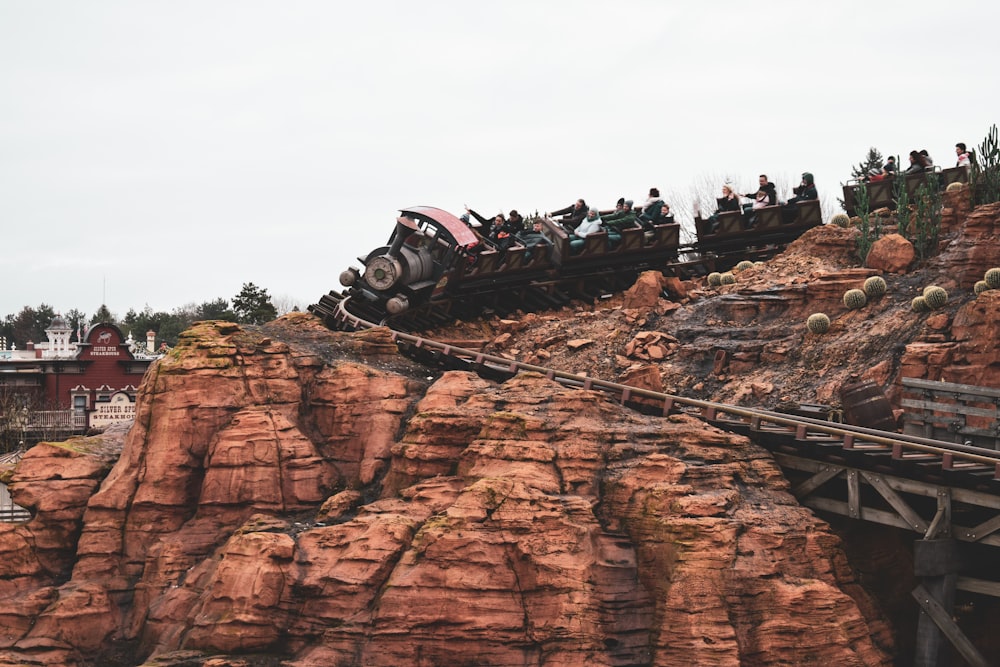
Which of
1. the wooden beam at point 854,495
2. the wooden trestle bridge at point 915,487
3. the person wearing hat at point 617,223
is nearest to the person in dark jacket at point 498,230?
the person wearing hat at point 617,223

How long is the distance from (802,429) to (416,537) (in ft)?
20.2

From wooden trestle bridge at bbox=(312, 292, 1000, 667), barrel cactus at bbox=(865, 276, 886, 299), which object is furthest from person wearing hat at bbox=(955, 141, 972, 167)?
wooden trestle bridge at bbox=(312, 292, 1000, 667)

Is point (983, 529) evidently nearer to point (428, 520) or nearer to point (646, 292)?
point (428, 520)

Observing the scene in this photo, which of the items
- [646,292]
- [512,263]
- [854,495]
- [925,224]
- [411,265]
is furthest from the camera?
[512,263]

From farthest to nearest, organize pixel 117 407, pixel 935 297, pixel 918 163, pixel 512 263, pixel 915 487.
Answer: pixel 117 407 → pixel 918 163 → pixel 512 263 → pixel 935 297 → pixel 915 487

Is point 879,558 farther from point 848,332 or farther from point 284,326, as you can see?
point 284,326

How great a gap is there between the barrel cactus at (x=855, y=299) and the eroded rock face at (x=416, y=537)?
8659 millimetres

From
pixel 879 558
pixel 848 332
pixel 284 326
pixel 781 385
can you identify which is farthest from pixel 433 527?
pixel 848 332

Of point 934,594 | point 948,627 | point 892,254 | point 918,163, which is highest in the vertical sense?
point 918,163

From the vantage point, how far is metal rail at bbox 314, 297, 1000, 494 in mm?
17797

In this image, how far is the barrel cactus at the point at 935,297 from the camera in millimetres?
25125

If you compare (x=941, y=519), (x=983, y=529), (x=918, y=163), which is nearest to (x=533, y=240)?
(x=918, y=163)

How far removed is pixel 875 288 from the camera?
2708cm

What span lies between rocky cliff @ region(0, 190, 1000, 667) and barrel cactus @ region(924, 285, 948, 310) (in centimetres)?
36
